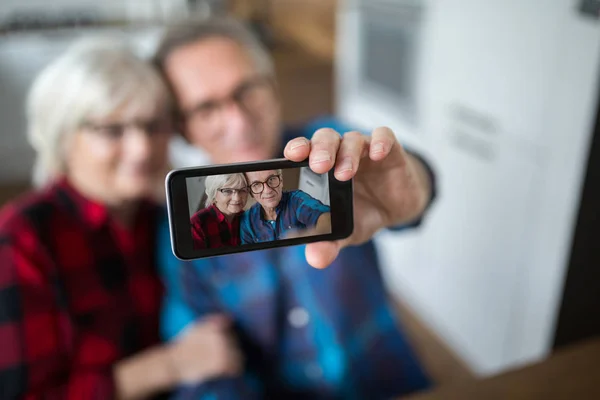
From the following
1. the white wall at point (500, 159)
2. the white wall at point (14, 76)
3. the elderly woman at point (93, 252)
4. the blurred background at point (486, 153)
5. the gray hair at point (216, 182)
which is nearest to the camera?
the gray hair at point (216, 182)

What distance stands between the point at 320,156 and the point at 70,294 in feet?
1.86

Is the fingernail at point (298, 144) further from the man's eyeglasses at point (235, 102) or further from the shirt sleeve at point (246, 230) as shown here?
the man's eyeglasses at point (235, 102)

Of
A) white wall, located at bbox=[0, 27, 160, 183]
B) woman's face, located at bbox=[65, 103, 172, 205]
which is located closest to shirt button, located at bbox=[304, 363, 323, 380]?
woman's face, located at bbox=[65, 103, 172, 205]

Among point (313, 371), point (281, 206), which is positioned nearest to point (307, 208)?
point (281, 206)

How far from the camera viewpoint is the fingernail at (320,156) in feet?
1.13

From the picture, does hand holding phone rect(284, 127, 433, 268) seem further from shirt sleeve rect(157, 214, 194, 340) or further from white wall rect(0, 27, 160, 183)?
white wall rect(0, 27, 160, 183)

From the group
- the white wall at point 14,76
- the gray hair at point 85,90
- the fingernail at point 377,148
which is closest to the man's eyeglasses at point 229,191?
the fingernail at point 377,148

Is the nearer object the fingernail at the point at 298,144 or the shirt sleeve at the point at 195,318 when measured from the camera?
the fingernail at the point at 298,144

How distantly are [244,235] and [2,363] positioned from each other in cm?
51

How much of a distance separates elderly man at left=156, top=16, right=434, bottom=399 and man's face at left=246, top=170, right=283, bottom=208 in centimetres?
13

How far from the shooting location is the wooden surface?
61cm

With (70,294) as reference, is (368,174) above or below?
above

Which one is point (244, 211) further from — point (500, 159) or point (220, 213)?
point (500, 159)

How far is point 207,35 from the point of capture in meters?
0.67
